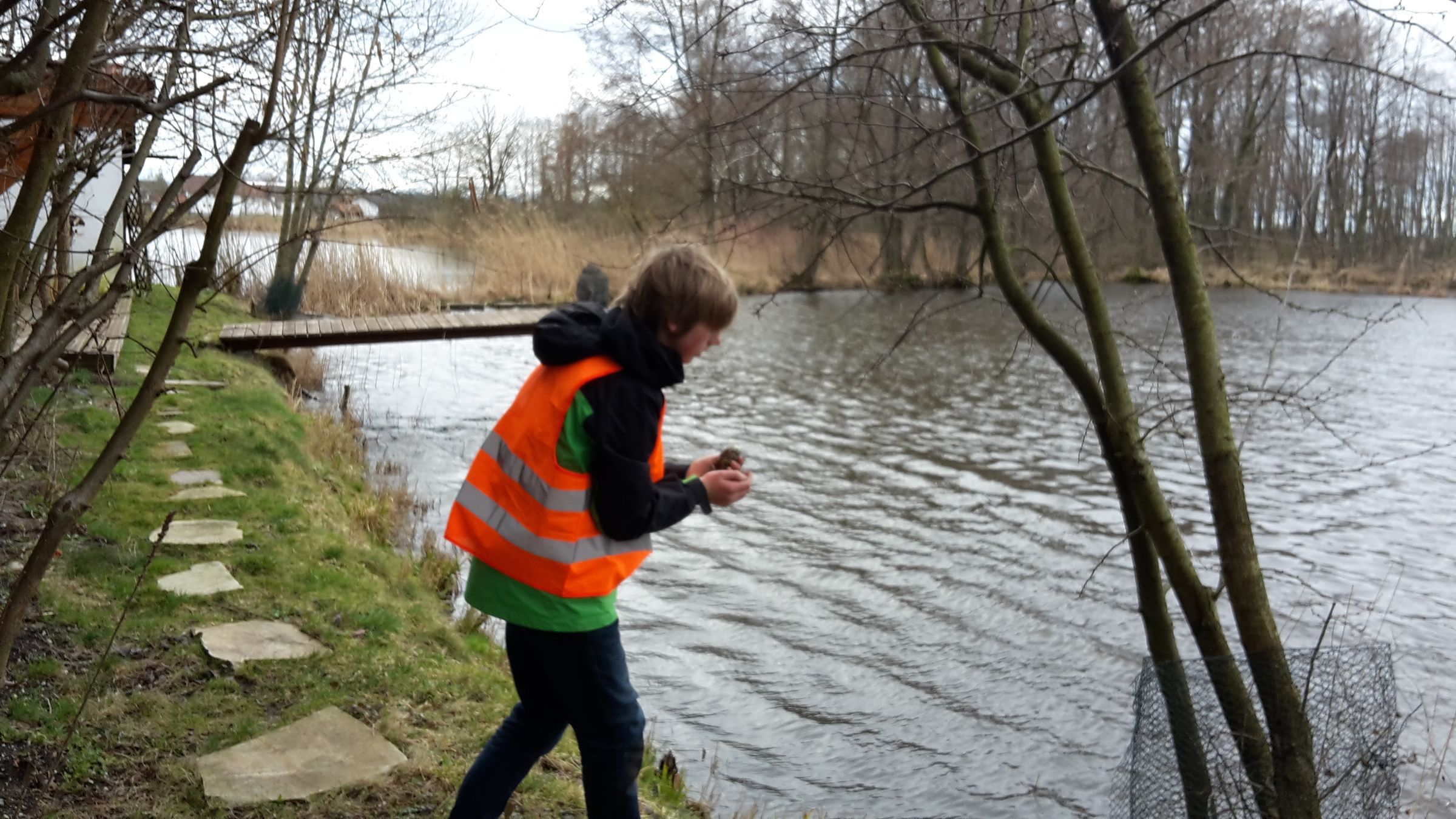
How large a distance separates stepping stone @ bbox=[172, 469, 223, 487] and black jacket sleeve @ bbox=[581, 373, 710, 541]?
4864 mm

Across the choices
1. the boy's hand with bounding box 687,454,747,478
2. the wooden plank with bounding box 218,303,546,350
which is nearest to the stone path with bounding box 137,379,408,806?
the boy's hand with bounding box 687,454,747,478

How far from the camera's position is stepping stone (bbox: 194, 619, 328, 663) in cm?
414

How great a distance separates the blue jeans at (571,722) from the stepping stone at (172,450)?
5300 millimetres


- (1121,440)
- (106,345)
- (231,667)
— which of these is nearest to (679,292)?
(1121,440)

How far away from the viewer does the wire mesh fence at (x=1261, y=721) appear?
375 cm

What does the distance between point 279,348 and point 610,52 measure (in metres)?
9.74

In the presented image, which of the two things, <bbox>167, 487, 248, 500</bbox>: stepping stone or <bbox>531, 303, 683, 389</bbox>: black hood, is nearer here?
<bbox>531, 303, 683, 389</bbox>: black hood

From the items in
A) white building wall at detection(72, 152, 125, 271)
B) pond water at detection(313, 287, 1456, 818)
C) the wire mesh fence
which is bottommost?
pond water at detection(313, 287, 1456, 818)

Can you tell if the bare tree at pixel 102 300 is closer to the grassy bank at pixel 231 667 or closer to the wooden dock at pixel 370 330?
the grassy bank at pixel 231 667

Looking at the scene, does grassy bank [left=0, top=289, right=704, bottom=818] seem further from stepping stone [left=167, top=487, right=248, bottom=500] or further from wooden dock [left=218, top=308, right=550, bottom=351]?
wooden dock [left=218, top=308, right=550, bottom=351]

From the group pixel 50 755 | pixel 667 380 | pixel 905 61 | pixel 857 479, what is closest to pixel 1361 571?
pixel 857 479

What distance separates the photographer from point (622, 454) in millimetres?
2547

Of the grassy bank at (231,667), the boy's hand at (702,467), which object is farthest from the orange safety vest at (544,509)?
the grassy bank at (231,667)

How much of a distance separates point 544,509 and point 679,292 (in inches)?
22.5
